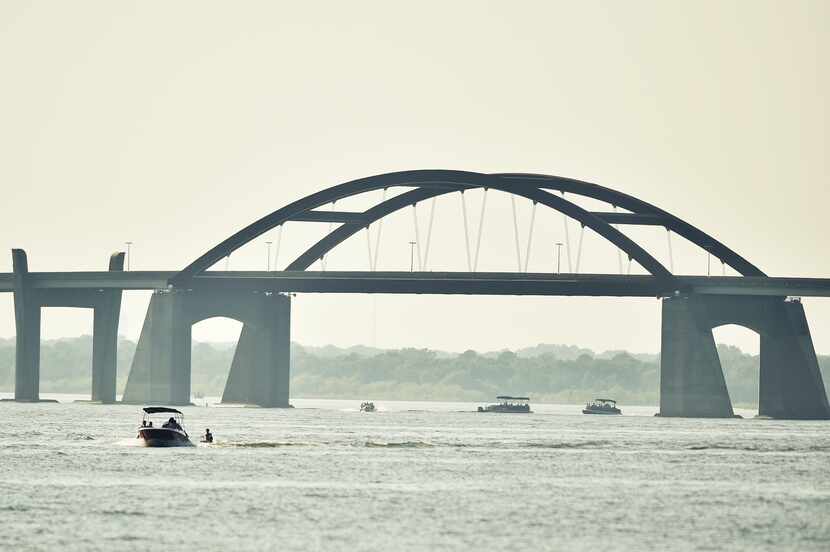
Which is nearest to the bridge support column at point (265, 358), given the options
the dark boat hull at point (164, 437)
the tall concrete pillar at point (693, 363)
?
the tall concrete pillar at point (693, 363)

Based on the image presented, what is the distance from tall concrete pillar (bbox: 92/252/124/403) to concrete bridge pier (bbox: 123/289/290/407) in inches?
516

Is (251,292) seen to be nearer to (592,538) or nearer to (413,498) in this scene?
(413,498)

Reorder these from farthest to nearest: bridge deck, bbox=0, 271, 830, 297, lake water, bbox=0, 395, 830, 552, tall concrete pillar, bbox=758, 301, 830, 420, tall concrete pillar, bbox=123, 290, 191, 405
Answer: tall concrete pillar, bbox=123, 290, 191, 405 → tall concrete pillar, bbox=758, 301, 830, 420 → bridge deck, bbox=0, 271, 830, 297 → lake water, bbox=0, 395, 830, 552

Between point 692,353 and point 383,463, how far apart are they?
72770 millimetres

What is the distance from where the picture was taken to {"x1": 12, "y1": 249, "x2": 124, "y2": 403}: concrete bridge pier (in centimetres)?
17900

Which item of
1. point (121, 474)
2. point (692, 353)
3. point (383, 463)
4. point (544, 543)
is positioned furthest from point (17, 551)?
point (692, 353)

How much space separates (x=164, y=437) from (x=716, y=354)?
2758 inches

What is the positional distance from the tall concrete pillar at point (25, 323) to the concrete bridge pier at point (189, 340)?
18098 mm

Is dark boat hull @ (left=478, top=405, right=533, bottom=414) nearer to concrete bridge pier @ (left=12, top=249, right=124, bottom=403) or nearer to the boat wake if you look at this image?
concrete bridge pier @ (left=12, top=249, right=124, bottom=403)

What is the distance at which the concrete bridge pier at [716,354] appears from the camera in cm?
15575

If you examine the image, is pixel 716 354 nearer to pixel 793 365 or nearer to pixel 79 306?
pixel 793 365

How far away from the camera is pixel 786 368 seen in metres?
158

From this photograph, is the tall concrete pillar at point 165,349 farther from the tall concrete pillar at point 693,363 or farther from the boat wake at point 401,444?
the boat wake at point 401,444

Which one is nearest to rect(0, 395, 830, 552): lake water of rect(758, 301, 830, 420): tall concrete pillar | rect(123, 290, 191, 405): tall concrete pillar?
rect(758, 301, 830, 420): tall concrete pillar
